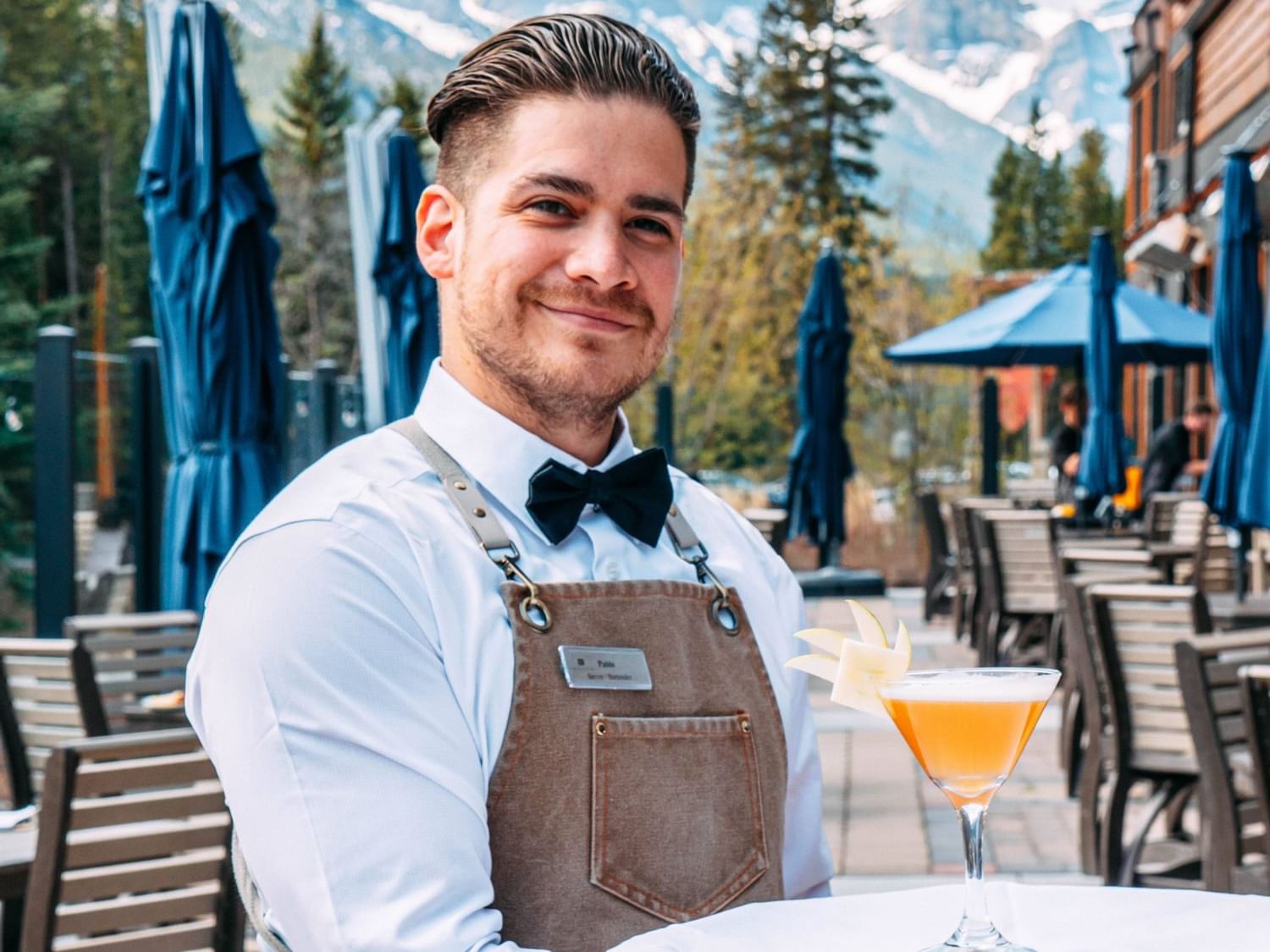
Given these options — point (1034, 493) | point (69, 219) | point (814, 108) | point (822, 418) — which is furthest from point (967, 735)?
point (814, 108)

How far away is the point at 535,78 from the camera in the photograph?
171cm

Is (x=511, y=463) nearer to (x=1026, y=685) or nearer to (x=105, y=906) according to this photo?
(x=1026, y=685)

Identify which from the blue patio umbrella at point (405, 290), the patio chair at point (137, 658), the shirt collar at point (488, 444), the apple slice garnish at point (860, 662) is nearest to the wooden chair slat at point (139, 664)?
the patio chair at point (137, 658)

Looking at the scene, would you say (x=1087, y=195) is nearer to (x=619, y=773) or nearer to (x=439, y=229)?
(x=439, y=229)

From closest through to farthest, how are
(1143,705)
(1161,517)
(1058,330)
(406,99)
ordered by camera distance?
(1143,705) → (1161,517) → (1058,330) → (406,99)

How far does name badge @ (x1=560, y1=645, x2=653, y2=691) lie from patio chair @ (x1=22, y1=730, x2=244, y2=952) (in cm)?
106

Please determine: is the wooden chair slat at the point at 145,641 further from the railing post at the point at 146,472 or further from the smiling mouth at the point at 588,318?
the smiling mouth at the point at 588,318

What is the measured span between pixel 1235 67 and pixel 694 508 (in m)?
16.9

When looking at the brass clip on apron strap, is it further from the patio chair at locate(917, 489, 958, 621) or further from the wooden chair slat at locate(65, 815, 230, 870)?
the patio chair at locate(917, 489, 958, 621)

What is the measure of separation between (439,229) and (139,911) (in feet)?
4.62

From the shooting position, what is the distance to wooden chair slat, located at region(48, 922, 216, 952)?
251 centimetres

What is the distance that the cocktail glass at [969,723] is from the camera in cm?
135

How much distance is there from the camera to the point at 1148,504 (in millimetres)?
10828

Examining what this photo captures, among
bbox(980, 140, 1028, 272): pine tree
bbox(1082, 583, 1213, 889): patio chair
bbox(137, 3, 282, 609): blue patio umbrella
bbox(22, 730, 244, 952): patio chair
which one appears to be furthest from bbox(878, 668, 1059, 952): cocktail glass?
bbox(980, 140, 1028, 272): pine tree
